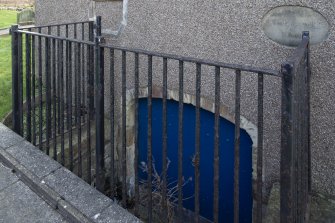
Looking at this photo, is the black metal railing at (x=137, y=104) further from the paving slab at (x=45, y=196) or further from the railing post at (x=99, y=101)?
the paving slab at (x=45, y=196)

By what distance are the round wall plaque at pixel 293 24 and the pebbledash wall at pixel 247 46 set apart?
0.11ft

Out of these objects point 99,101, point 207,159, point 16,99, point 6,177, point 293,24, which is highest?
point 293,24

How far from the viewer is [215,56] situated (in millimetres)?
3500

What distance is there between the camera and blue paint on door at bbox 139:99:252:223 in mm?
3670

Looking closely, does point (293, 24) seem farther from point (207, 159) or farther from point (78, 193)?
point (78, 193)

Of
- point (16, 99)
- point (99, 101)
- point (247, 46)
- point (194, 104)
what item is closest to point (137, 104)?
point (99, 101)

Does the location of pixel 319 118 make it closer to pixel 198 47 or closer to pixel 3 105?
pixel 198 47

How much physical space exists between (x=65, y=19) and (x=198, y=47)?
2.84 m

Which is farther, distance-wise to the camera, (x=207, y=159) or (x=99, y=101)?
(x=207, y=159)

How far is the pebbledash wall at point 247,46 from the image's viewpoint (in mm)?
2848

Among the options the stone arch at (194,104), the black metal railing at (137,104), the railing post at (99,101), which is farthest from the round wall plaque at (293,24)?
the railing post at (99,101)

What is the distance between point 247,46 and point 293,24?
1.51 ft

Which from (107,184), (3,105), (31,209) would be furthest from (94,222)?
(3,105)

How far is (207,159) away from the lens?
12.9 feet
